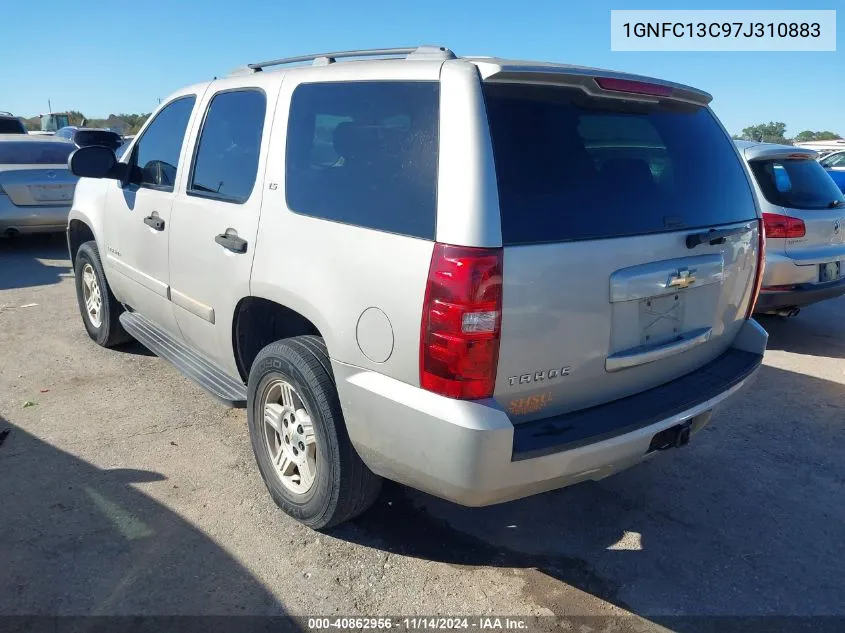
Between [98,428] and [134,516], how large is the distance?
1.11 meters

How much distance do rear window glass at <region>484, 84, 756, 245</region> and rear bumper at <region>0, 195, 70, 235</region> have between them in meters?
8.52

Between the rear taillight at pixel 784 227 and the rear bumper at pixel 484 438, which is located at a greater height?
the rear taillight at pixel 784 227

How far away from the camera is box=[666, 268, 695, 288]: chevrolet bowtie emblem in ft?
8.86

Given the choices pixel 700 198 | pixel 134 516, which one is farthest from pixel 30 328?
pixel 700 198

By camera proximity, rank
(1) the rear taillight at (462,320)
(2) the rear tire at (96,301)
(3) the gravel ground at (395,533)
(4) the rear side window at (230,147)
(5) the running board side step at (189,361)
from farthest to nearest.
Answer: (2) the rear tire at (96,301), (5) the running board side step at (189,361), (4) the rear side window at (230,147), (3) the gravel ground at (395,533), (1) the rear taillight at (462,320)

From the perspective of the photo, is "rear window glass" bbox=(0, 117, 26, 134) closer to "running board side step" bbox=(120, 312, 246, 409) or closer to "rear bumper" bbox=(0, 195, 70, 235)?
"rear bumper" bbox=(0, 195, 70, 235)

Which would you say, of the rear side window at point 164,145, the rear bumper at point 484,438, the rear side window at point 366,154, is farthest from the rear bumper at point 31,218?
the rear bumper at point 484,438

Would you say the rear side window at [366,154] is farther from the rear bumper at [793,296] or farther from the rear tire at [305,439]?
the rear bumper at [793,296]

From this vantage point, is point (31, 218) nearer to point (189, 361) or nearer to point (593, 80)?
point (189, 361)

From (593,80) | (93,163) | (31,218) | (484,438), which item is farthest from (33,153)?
(484,438)

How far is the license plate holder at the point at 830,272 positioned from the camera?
5.85 m

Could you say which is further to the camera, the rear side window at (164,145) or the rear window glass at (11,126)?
the rear window glass at (11,126)

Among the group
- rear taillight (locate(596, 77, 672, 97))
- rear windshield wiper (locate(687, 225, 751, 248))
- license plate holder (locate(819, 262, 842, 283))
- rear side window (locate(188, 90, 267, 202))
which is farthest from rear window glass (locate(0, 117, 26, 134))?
rear windshield wiper (locate(687, 225, 751, 248))

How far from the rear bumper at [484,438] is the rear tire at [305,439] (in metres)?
0.15
